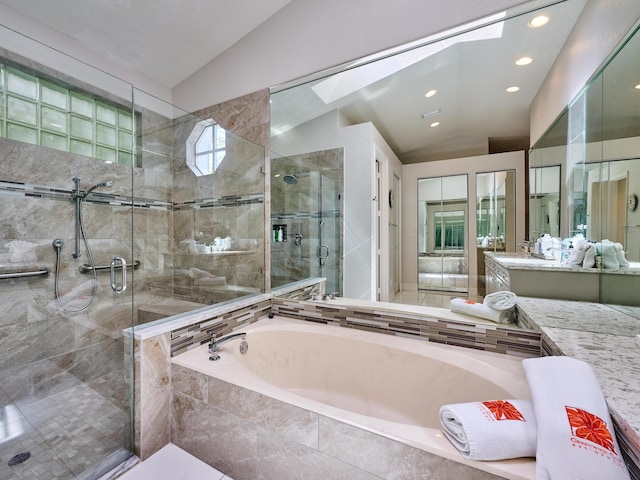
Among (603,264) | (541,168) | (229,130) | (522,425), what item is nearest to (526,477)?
(522,425)

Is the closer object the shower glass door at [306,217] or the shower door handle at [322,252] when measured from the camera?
the shower glass door at [306,217]

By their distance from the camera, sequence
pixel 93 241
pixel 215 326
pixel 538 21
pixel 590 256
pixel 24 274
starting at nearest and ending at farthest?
pixel 590 256
pixel 538 21
pixel 215 326
pixel 24 274
pixel 93 241

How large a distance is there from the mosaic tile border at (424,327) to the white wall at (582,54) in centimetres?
110

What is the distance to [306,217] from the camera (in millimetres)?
2572

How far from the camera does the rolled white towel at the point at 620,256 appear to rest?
125 cm

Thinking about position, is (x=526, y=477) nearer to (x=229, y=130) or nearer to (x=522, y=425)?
(x=522, y=425)

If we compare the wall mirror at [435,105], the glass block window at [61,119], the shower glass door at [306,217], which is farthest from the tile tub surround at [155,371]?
the glass block window at [61,119]

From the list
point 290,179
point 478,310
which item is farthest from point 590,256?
point 290,179

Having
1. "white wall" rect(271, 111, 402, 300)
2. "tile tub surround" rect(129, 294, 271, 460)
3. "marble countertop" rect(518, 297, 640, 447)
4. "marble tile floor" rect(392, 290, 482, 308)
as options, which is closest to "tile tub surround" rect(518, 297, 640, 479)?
"marble countertop" rect(518, 297, 640, 447)

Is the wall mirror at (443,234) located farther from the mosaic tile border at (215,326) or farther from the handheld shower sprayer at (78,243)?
the handheld shower sprayer at (78,243)

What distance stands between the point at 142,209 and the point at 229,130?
113 cm

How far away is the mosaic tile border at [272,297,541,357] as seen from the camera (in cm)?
147

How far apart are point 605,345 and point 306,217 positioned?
2.04 metres

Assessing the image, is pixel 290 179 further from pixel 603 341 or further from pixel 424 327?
pixel 603 341
